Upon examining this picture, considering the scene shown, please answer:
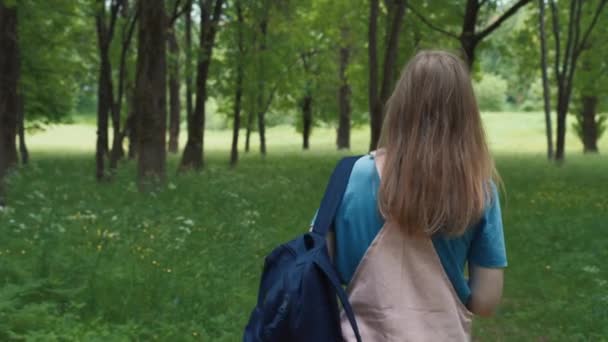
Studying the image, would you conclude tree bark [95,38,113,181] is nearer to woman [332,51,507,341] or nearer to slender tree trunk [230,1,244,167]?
slender tree trunk [230,1,244,167]

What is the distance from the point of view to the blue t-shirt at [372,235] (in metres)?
2.38

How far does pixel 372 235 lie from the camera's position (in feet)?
7.82

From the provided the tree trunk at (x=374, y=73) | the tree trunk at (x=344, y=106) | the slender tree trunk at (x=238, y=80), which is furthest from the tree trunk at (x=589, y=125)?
the tree trunk at (x=374, y=73)

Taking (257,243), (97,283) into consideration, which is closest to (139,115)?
(257,243)

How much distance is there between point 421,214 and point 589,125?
4690cm

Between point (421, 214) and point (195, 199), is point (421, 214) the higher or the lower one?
the higher one

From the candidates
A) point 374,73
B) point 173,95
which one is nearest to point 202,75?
point 374,73

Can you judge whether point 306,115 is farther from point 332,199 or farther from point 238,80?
point 332,199

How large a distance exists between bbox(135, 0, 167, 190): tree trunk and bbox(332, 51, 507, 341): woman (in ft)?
40.1

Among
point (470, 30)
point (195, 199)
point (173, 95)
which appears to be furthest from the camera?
point (173, 95)

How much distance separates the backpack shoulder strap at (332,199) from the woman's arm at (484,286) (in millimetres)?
491

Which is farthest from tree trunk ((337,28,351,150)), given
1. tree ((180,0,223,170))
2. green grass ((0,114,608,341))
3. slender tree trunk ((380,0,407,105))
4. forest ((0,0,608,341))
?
green grass ((0,114,608,341))

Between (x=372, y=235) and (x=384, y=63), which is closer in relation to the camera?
(x=372, y=235)

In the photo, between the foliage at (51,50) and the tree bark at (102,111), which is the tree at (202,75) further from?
the tree bark at (102,111)
